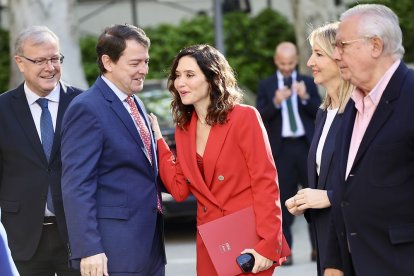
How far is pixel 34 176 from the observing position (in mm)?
6035

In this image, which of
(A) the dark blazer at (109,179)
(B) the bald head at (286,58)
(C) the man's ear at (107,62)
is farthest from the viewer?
(B) the bald head at (286,58)

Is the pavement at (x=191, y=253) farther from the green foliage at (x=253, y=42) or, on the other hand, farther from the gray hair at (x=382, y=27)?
the green foliage at (x=253, y=42)

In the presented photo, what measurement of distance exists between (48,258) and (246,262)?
4.57 feet

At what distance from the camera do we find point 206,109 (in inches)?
219

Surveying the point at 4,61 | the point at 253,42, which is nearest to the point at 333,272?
the point at 253,42

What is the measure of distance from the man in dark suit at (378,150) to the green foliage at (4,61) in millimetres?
16308

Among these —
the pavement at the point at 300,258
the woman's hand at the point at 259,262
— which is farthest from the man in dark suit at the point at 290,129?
the woman's hand at the point at 259,262

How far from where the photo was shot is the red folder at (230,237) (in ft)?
17.6

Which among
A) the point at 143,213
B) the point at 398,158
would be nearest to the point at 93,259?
the point at 143,213

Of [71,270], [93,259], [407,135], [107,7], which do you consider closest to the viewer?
[407,135]

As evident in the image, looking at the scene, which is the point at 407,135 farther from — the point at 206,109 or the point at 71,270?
the point at 71,270

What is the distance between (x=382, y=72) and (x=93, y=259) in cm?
186

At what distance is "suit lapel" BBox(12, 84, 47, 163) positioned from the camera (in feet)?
19.8

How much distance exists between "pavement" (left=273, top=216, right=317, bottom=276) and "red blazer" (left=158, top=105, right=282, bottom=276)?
4042 mm
